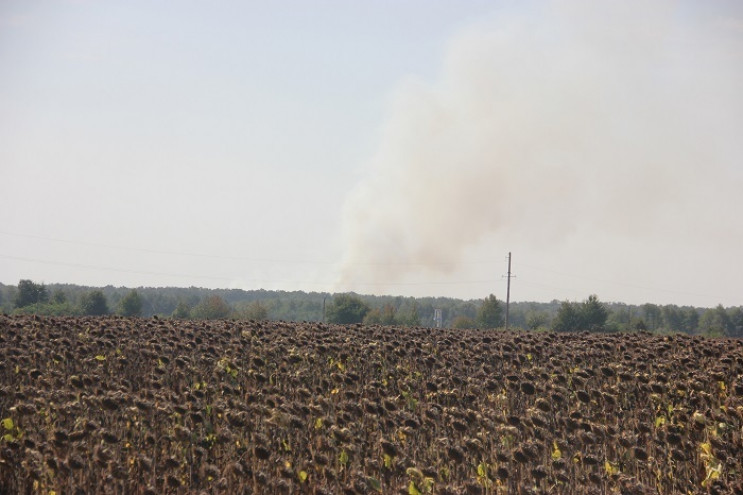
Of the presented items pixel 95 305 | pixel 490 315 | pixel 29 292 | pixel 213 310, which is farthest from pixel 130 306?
pixel 490 315

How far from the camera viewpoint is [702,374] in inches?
764

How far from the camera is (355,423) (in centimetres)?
1341

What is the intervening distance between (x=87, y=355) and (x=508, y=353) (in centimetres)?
933

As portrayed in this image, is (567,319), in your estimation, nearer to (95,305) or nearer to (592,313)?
(592,313)

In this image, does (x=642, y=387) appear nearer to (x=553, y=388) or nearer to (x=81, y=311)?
(x=553, y=388)

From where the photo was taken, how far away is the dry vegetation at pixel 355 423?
11.3 meters

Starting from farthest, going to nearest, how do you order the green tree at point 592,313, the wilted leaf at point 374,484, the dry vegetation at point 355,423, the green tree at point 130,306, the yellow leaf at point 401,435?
1. the green tree at point 130,306
2. the green tree at point 592,313
3. the yellow leaf at point 401,435
4. the dry vegetation at point 355,423
5. the wilted leaf at point 374,484

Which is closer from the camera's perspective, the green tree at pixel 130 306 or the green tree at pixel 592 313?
the green tree at pixel 592 313

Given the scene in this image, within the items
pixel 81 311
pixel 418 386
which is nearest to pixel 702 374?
pixel 418 386

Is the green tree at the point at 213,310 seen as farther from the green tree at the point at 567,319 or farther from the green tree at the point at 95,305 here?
the green tree at the point at 567,319

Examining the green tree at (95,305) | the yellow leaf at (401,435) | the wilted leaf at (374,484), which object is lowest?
the wilted leaf at (374,484)

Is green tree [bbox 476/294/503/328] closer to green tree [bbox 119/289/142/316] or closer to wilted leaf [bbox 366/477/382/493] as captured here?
green tree [bbox 119/289/142/316]

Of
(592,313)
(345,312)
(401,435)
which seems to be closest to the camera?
(401,435)

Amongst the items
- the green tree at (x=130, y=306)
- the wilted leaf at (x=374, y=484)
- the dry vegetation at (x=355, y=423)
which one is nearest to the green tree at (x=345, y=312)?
the green tree at (x=130, y=306)
